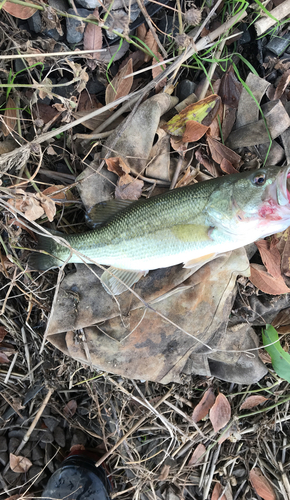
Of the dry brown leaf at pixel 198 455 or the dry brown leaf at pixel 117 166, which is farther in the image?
the dry brown leaf at pixel 198 455

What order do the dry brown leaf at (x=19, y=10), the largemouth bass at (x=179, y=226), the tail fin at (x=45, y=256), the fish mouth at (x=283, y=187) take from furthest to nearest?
the tail fin at (x=45, y=256)
the dry brown leaf at (x=19, y=10)
the largemouth bass at (x=179, y=226)
the fish mouth at (x=283, y=187)

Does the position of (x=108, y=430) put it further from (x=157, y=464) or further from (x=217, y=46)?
(x=217, y=46)

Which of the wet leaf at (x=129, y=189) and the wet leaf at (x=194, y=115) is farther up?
the wet leaf at (x=194, y=115)

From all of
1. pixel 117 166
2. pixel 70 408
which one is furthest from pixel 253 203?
pixel 70 408

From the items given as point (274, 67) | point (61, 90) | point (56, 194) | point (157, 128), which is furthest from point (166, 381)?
point (274, 67)

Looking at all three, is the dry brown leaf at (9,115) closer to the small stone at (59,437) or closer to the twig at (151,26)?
the twig at (151,26)

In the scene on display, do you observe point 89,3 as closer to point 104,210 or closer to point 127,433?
point 104,210

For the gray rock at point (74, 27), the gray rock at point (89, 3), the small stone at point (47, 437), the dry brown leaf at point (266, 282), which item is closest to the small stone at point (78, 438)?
the small stone at point (47, 437)
